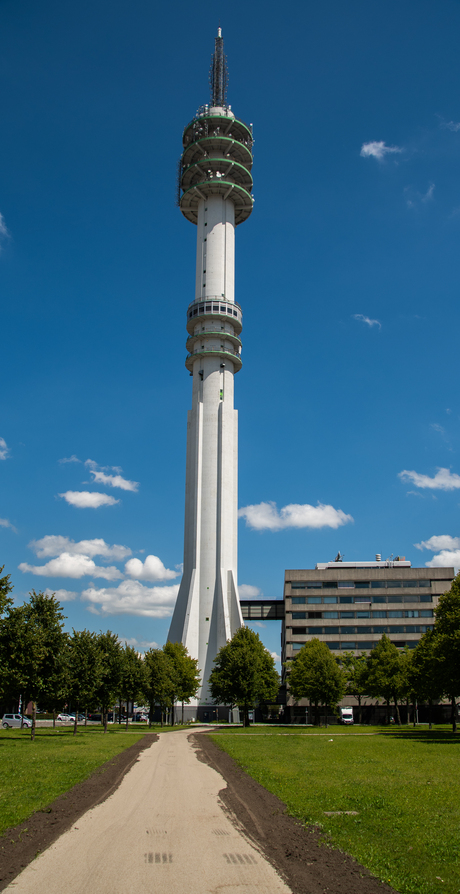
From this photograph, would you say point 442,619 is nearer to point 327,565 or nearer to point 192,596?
point 192,596

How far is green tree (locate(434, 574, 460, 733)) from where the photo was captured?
3978 centimetres

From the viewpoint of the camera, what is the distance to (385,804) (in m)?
15.2

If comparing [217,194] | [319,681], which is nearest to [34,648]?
[319,681]

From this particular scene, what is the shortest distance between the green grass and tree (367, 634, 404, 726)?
4773cm

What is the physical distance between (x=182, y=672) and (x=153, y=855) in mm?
66109

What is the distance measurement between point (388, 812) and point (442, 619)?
105 feet

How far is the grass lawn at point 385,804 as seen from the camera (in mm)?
Result: 10305

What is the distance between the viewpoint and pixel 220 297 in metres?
95.1

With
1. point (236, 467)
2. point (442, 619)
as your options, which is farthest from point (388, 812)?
point (236, 467)

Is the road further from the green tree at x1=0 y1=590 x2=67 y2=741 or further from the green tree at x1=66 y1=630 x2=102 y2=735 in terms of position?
the green tree at x1=66 y1=630 x2=102 y2=735

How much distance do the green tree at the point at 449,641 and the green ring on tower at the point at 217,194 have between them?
77.9 m

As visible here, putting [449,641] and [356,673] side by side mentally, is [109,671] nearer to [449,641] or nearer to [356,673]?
[449,641]

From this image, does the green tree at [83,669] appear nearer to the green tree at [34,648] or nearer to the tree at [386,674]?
the green tree at [34,648]

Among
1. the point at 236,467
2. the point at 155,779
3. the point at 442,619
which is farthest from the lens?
the point at 236,467
